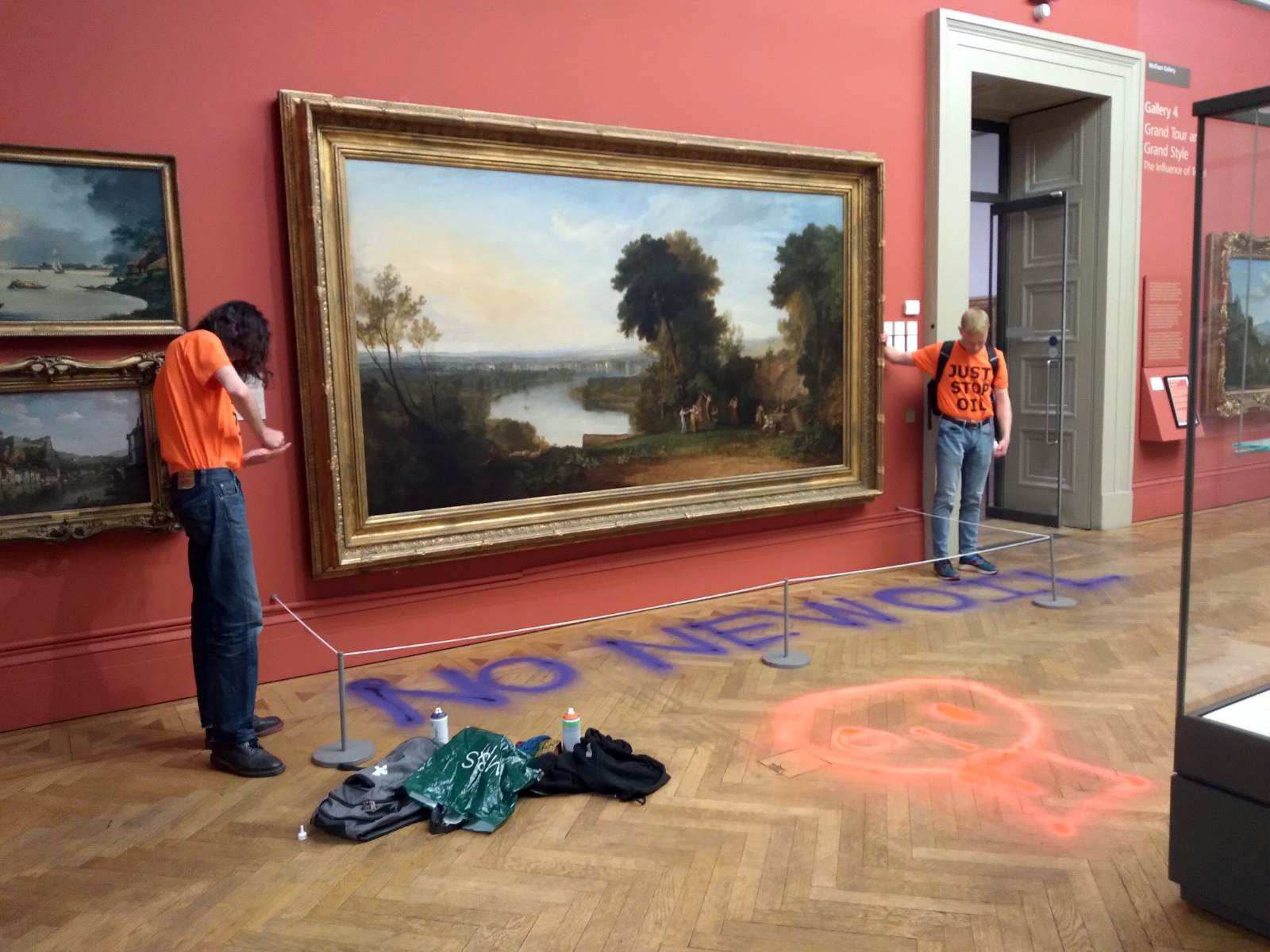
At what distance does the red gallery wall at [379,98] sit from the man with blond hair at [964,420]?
300 millimetres

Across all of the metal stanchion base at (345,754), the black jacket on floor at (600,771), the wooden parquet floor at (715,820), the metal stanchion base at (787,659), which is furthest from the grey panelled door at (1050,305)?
the metal stanchion base at (345,754)

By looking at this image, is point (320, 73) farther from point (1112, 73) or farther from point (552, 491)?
point (1112, 73)

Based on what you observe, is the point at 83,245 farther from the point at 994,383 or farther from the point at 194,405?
the point at 994,383

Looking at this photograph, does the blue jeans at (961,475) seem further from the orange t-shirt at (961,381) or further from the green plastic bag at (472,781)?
the green plastic bag at (472,781)

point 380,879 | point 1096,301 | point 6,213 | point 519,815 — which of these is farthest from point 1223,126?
point 1096,301

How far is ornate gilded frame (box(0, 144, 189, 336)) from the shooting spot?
13.7 feet

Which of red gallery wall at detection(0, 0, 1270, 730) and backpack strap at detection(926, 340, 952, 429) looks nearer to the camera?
red gallery wall at detection(0, 0, 1270, 730)

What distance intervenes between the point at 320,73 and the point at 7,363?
1975 mm

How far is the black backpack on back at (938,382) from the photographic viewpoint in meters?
6.78

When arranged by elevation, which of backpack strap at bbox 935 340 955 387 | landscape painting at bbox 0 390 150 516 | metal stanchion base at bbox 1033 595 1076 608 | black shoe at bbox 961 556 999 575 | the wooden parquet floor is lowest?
the wooden parquet floor

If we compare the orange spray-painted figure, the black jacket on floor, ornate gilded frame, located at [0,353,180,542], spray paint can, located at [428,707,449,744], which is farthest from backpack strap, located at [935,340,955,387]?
ornate gilded frame, located at [0,353,180,542]

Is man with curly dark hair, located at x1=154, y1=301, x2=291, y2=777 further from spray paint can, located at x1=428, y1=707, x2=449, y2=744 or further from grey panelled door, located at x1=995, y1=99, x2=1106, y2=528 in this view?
grey panelled door, located at x1=995, y1=99, x2=1106, y2=528

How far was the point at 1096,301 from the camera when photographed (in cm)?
834

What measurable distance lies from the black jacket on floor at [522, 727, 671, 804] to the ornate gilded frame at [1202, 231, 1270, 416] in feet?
7.34
